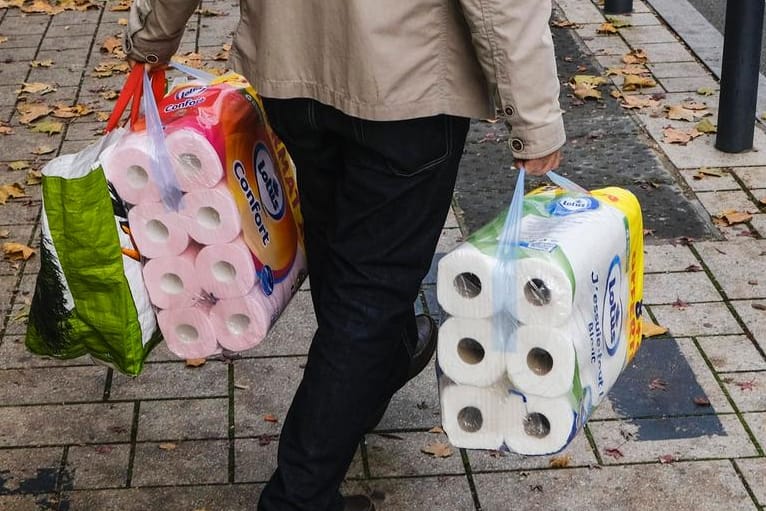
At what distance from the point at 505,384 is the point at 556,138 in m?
0.60

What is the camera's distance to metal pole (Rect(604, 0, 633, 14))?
7469 millimetres

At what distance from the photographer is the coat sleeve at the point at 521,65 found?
2.57m

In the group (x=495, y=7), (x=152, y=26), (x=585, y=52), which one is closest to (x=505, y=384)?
(x=495, y=7)

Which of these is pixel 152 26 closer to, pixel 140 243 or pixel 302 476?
pixel 140 243

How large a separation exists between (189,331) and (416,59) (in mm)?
1088

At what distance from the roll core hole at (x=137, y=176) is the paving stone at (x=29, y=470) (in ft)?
3.21

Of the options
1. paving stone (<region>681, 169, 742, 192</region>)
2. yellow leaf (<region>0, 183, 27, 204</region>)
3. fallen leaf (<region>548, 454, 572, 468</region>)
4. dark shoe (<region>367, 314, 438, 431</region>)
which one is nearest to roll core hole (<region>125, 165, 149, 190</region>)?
dark shoe (<region>367, 314, 438, 431</region>)

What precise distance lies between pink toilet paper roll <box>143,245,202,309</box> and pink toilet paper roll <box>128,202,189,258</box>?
24 mm

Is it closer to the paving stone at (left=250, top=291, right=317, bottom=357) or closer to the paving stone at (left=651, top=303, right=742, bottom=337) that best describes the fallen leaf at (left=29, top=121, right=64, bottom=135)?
the paving stone at (left=250, top=291, right=317, bottom=357)

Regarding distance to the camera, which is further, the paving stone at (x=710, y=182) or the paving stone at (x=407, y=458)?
the paving stone at (x=710, y=182)

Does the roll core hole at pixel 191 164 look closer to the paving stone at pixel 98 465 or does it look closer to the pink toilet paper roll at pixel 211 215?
the pink toilet paper roll at pixel 211 215

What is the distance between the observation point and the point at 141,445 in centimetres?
377

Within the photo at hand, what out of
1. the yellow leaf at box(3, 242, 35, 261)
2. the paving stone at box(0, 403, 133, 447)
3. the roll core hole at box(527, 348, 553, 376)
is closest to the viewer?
the roll core hole at box(527, 348, 553, 376)

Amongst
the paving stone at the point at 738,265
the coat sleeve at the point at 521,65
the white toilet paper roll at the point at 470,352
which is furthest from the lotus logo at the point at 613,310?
the paving stone at the point at 738,265
